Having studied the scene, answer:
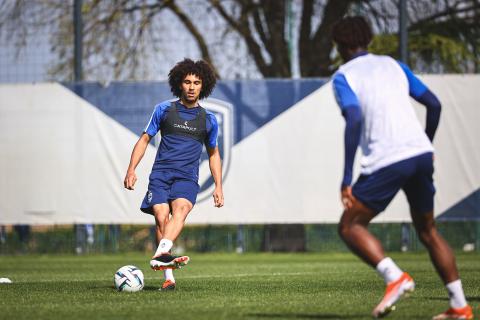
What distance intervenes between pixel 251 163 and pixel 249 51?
256 centimetres

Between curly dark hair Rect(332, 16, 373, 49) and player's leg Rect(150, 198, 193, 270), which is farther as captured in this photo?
player's leg Rect(150, 198, 193, 270)

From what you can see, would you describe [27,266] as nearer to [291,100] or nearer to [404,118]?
[291,100]

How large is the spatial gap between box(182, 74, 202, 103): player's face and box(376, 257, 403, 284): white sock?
Answer: 3521mm

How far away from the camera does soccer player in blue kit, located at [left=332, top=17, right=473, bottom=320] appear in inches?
226

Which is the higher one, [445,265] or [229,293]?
[445,265]

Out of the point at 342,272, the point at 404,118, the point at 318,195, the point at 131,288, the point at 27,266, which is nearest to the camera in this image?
the point at 404,118

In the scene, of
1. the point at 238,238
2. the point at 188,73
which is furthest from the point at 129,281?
the point at 238,238

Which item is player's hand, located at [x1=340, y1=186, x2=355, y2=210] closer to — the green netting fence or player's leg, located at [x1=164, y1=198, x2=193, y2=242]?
player's leg, located at [x1=164, y1=198, x2=193, y2=242]

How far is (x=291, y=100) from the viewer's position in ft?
55.3

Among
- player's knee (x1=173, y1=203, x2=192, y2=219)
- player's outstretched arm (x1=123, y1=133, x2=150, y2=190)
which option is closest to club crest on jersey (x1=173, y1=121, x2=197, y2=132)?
player's outstretched arm (x1=123, y1=133, x2=150, y2=190)

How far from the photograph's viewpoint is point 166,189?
872cm

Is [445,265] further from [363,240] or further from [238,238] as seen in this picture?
[238,238]

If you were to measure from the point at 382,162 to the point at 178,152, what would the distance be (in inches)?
130

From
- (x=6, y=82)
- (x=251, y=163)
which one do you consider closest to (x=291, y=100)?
(x=251, y=163)
